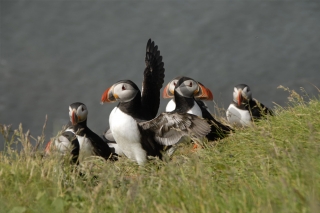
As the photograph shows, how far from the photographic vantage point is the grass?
10.4 ft

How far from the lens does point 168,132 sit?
19.7ft

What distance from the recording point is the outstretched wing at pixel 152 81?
24.8ft

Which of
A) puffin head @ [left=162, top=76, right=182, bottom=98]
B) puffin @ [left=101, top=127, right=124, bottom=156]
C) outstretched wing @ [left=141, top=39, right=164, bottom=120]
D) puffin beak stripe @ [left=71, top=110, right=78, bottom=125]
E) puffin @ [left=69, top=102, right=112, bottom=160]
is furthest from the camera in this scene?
puffin head @ [left=162, top=76, right=182, bottom=98]

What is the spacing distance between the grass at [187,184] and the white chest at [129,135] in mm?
1162

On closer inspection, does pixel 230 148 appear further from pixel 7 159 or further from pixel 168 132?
pixel 7 159

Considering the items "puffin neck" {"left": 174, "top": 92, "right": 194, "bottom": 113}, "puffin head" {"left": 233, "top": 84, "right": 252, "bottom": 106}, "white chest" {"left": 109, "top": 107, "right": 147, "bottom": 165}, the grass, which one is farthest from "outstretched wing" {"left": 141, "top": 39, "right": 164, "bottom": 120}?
the grass

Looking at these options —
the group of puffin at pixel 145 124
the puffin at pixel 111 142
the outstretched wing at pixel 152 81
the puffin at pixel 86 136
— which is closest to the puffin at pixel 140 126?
the group of puffin at pixel 145 124

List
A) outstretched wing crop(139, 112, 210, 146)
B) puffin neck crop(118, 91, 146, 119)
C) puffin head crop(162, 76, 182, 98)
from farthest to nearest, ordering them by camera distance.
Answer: puffin head crop(162, 76, 182, 98)
puffin neck crop(118, 91, 146, 119)
outstretched wing crop(139, 112, 210, 146)

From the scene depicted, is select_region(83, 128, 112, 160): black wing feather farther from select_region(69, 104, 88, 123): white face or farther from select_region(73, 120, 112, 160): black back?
select_region(69, 104, 88, 123): white face

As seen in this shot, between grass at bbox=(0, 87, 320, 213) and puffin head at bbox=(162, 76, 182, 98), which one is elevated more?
puffin head at bbox=(162, 76, 182, 98)

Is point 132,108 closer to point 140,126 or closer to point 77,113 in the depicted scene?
point 140,126

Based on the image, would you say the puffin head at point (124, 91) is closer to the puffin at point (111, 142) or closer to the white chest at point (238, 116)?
the puffin at point (111, 142)

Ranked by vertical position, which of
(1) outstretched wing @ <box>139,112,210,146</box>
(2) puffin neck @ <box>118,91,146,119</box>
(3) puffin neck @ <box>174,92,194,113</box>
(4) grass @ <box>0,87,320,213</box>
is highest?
(2) puffin neck @ <box>118,91,146,119</box>

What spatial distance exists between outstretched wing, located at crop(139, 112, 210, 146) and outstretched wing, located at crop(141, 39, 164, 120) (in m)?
1.33
